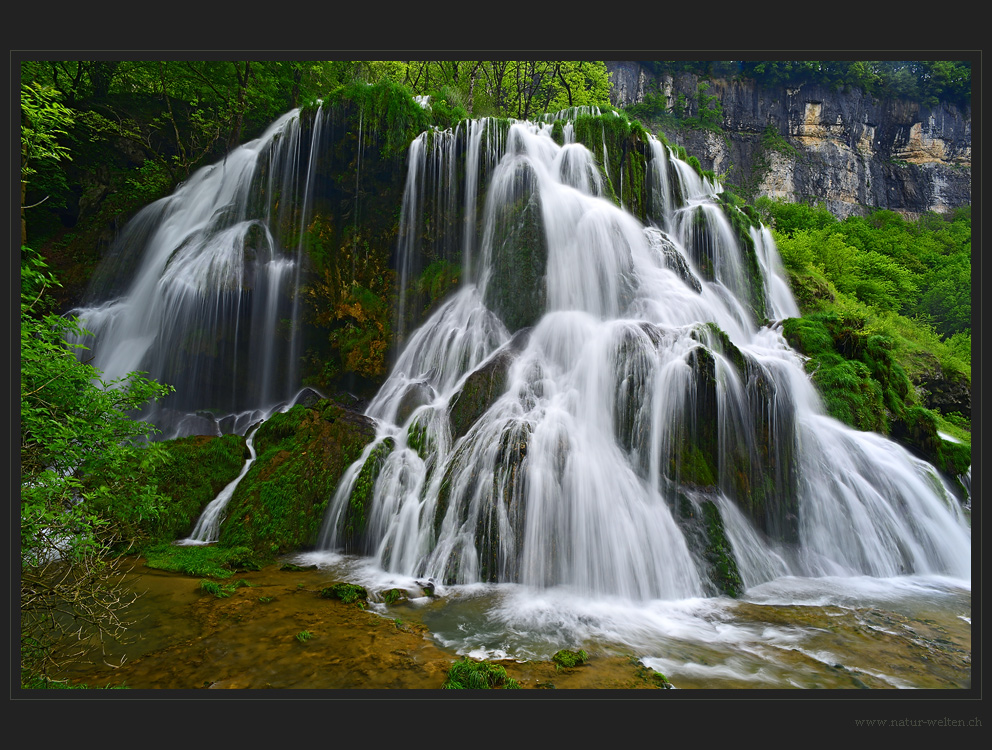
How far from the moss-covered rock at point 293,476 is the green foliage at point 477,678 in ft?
13.6

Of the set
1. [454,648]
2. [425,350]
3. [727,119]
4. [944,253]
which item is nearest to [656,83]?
[727,119]

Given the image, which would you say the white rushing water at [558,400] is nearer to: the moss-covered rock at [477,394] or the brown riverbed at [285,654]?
the moss-covered rock at [477,394]

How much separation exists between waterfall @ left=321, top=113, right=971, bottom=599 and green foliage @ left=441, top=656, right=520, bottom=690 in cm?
203

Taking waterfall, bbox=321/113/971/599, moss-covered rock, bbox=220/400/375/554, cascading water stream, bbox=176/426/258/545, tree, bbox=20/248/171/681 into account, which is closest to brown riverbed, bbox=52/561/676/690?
tree, bbox=20/248/171/681

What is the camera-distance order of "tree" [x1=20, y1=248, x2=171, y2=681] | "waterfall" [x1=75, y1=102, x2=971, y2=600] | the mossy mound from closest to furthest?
"tree" [x1=20, y1=248, x2=171, y2=681], "waterfall" [x1=75, y1=102, x2=971, y2=600], the mossy mound

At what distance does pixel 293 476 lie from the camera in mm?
7488

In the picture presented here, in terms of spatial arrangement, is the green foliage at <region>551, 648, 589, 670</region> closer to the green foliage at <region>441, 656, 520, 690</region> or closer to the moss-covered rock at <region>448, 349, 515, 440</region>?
the green foliage at <region>441, 656, 520, 690</region>

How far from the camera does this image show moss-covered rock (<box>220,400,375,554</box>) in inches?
272

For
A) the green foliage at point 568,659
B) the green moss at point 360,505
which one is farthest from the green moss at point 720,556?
the green moss at point 360,505

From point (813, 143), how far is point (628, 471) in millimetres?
42593

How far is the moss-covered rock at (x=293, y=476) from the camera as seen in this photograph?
6.91m

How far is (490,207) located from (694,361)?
6.70m

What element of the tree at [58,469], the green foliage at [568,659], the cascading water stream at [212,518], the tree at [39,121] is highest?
the tree at [39,121]

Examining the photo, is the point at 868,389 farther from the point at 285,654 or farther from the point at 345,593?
the point at 285,654
